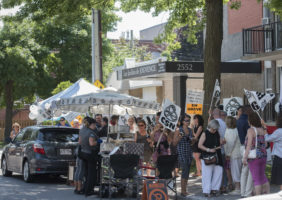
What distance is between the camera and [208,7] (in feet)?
54.7

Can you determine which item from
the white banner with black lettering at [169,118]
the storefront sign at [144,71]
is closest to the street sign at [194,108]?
the white banner with black lettering at [169,118]

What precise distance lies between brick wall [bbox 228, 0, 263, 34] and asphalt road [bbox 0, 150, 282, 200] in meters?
11.1

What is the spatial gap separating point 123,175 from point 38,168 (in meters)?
3.83

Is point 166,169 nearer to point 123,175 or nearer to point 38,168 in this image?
point 123,175

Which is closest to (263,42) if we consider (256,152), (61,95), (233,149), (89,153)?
(61,95)

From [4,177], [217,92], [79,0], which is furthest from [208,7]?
[4,177]

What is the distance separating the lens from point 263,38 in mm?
23062

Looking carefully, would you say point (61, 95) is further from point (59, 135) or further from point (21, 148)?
point (59, 135)

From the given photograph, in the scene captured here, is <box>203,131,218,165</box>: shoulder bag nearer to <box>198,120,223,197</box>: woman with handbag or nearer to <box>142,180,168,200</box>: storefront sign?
<box>198,120,223,197</box>: woman with handbag

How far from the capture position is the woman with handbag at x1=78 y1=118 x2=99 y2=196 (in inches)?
531

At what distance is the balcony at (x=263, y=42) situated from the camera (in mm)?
21970

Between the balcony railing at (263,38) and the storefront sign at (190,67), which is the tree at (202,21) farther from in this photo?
the balcony railing at (263,38)

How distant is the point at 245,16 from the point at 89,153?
14.7 m

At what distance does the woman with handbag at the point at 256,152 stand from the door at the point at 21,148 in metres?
7.08
